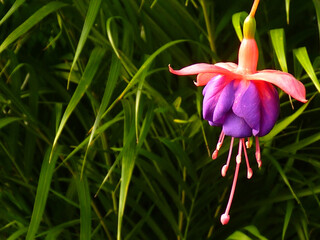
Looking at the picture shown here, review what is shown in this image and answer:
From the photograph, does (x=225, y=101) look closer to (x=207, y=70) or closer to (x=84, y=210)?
(x=207, y=70)

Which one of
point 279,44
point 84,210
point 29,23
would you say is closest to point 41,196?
point 84,210

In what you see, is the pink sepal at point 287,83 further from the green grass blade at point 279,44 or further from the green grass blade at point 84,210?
the green grass blade at point 84,210

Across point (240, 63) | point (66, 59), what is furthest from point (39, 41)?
point (240, 63)

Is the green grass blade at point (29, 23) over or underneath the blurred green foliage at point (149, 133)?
over

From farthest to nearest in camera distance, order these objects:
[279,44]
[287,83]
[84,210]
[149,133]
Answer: [149,133]
[84,210]
[279,44]
[287,83]

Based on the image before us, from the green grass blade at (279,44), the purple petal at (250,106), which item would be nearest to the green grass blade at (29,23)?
the green grass blade at (279,44)

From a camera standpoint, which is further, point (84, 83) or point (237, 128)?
point (84, 83)

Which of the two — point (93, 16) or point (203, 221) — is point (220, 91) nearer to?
point (93, 16)
